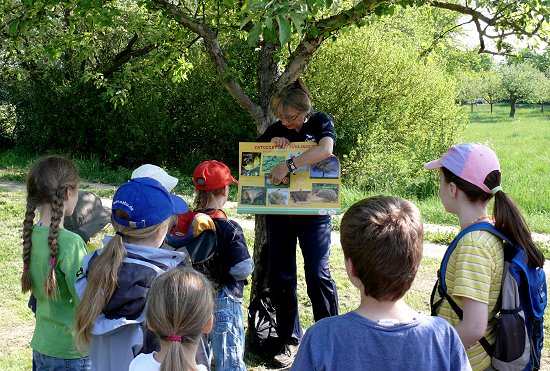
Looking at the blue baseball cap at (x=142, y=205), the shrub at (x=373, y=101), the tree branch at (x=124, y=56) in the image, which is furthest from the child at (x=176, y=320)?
the tree branch at (x=124, y=56)

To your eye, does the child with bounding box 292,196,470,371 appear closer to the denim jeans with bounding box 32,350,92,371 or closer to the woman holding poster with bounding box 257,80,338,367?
the denim jeans with bounding box 32,350,92,371

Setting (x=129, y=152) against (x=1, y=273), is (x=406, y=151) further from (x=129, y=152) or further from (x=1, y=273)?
(x=1, y=273)

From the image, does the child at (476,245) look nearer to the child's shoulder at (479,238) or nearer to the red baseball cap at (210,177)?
the child's shoulder at (479,238)

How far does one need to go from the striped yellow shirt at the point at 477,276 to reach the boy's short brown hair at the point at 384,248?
0.57 metres

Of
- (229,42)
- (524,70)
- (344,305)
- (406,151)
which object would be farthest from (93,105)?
(524,70)

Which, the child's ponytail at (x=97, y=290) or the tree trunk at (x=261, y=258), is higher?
the child's ponytail at (x=97, y=290)

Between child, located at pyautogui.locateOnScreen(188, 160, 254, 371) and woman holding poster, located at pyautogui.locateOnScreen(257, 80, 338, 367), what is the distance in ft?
2.36

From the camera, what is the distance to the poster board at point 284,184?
4051mm

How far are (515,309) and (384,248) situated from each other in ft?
2.89

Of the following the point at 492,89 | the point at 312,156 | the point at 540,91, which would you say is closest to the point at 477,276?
the point at 312,156

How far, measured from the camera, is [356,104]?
13.3 m

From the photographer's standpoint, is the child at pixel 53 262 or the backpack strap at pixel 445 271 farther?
the child at pixel 53 262

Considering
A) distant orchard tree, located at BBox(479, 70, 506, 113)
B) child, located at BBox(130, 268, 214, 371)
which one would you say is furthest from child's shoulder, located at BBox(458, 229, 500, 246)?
distant orchard tree, located at BBox(479, 70, 506, 113)

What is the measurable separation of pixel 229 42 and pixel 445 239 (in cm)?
731
